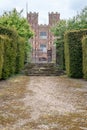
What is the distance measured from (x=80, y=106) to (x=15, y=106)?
1.86 m

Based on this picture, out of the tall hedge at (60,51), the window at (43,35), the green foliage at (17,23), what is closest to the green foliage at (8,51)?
the tall hedge at (60,51)

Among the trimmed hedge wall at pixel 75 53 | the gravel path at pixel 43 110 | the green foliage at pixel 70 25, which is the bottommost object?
the gravel path at pixel 43 110

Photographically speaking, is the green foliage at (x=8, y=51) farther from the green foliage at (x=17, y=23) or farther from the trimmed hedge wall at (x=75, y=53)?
the green foliage at (x=17, y=23)

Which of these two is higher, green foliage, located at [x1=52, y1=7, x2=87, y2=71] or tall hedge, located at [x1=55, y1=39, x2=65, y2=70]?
green foliage, located at [x1=52, y1=7, x2=87, y2=71]

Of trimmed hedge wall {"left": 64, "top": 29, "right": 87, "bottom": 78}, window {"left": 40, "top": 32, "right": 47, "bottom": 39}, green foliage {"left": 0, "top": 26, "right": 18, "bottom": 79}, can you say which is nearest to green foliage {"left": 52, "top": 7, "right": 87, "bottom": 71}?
trimmed hedge wall {"left": 64, "top": 29, "right": 87, "bottom": 78}

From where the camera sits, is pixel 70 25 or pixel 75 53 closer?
pixel 75 53

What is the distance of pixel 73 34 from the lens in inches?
762

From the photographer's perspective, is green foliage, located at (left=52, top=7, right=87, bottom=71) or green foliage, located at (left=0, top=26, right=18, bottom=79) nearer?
green foliage, located at (left=0, top=26, right=18, bottom=79)

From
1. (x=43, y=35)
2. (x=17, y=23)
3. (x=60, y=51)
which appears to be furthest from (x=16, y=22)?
(x=43, y=35)

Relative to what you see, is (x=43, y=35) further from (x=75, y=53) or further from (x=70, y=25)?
(x=75, y=53)

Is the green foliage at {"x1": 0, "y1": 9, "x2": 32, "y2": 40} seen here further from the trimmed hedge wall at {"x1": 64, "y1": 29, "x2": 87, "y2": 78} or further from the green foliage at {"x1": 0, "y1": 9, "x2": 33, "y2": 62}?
the trimmed hedge wall at {"x1": 64, "y1": 29, "x2": 87, "y2": 78}

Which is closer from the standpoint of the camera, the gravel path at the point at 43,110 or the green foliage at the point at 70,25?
the gravel path at the point at 43,110

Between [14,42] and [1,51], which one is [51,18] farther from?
[1,51]

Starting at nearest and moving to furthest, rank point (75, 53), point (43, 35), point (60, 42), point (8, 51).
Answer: point (8, 51), point (75, 53), point (60, 42), point (43, 35)
